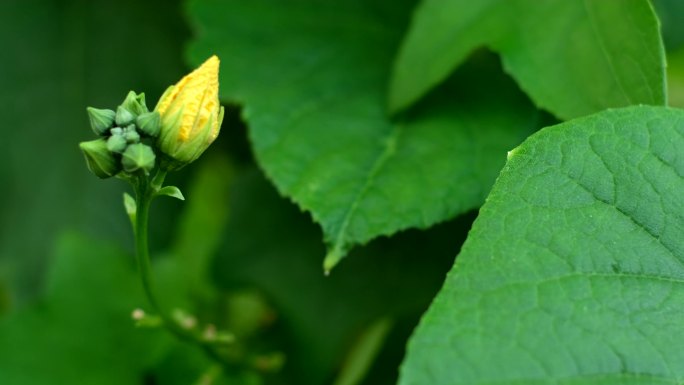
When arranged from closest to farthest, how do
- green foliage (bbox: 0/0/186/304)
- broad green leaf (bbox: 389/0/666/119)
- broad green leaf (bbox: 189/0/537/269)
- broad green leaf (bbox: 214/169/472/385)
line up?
broad green leaf (bbox: 389/0/666/119) → broad green leaf (bbox: 189/0/537/269) → broad green leaf (bbox: 214/169/472/385) → green foliage (bbox: 0/0/186/304)

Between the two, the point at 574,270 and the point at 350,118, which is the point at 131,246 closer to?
the point at 350,118

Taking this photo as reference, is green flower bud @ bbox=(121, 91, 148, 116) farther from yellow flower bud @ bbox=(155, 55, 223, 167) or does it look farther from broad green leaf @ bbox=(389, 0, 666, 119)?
broad green leaf @ bbox=(389, 0, 666, 119)

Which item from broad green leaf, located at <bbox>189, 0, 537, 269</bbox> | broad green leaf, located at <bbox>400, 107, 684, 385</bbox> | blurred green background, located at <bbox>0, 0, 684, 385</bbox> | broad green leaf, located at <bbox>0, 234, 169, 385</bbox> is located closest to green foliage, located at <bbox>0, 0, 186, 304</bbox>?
blurred green background, located at <bbox>0, 0, 684, 385</bbox>

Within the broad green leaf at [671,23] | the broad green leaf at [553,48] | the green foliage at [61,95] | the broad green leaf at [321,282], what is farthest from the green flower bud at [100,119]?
the broad green leaf at [671,23]

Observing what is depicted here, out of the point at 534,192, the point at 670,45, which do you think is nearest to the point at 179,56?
the point at 670,45

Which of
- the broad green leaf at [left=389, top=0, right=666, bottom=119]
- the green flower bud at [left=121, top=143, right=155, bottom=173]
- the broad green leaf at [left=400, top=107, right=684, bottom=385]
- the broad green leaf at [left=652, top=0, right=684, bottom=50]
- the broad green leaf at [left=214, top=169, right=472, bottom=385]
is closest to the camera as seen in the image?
the broad green leaf at [left=400, top=107, right=684, bottom=385]

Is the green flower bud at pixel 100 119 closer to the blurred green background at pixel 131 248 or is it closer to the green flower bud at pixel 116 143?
the green flower bud at pixel 116 143

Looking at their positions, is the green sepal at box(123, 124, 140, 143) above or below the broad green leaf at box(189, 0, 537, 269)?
above

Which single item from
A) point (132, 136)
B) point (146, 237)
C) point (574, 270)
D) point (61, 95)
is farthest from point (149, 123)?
point (61, 95)
